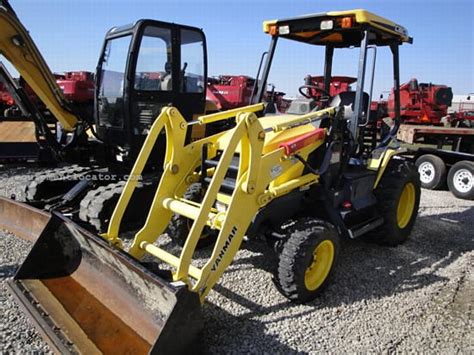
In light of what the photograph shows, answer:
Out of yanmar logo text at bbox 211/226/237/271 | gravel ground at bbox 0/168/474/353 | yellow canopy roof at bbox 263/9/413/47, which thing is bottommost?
gravel ground at bbox 0/168/474/353

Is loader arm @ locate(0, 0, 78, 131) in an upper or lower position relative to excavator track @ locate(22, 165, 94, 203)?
upper

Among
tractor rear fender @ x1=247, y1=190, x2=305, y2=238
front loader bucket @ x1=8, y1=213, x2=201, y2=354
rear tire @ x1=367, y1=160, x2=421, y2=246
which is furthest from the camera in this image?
rear tire @ x1=367, y1=160, x2=421, y2=246

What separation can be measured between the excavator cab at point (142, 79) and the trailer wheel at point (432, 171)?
16.5 ft

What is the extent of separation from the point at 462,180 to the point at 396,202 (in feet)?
13.1

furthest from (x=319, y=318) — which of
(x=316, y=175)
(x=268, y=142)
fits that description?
(x=268, y=142)

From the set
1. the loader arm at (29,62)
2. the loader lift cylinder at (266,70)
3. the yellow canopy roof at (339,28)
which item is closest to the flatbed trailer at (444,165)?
the yellow canopy roof at (339,28)

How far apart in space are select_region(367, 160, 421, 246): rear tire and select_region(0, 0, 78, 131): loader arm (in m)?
4.70

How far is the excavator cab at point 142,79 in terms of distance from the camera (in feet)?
17.8

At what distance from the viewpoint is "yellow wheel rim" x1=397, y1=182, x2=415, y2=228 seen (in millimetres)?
5223

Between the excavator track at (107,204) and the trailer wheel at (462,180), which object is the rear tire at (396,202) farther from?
the trailer wheel at (462,180)

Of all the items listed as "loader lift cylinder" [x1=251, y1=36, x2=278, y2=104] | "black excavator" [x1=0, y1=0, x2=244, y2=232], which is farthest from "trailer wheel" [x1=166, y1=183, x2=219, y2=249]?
"loader lift cylinder" [x1=251, y1=36, x2=278, y2=104]

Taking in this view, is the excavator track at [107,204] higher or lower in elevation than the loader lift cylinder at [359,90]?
lower

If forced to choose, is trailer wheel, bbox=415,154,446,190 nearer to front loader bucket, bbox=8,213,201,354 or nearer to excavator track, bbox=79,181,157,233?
excavator track, bbox=79,181,157,233

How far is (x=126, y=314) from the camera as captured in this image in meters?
2.88
